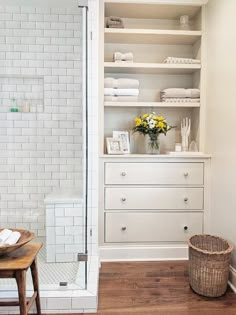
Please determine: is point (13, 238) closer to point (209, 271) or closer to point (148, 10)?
point (209, 271)

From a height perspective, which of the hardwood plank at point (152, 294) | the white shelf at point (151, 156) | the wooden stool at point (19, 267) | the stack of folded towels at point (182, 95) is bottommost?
the hardwood plank at point (152, 294)

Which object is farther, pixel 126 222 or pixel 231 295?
pixel 126 222

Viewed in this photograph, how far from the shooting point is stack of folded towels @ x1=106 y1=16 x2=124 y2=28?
2756 millimetres

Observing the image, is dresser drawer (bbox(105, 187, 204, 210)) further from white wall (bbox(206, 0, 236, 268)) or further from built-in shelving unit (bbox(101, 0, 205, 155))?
built-in shelving unit (bbox(101, 0, 205, 155))

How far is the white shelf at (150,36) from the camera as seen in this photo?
272cm

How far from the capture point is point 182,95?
2.83 meters

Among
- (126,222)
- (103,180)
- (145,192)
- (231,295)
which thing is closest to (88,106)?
(103,180)

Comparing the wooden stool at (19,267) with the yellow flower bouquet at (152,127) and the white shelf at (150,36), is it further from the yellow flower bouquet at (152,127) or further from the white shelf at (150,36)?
the white shelf at (150,36)

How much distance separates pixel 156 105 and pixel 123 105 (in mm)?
317

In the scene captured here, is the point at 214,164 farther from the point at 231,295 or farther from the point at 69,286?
the point at 69,286

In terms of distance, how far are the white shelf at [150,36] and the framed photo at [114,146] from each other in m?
0.98

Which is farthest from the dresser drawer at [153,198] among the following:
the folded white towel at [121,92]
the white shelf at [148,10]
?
the white shelf at [148,10]

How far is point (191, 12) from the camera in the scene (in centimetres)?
288

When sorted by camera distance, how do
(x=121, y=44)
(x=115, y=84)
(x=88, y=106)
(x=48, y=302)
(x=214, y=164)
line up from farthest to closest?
(x=121, y=44)
(x=115, y=84)
(x=214, y=164)
(x=88, y=106)
(x=48, y=302)
